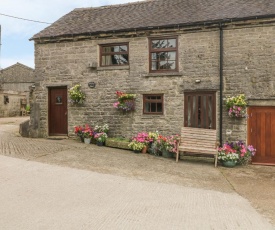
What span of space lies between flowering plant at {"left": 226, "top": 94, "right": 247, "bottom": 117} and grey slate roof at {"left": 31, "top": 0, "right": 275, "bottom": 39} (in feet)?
10.3

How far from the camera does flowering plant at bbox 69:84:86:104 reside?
11928 mm

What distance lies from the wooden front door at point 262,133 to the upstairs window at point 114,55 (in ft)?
18.9

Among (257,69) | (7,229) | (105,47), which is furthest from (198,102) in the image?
(7,229)

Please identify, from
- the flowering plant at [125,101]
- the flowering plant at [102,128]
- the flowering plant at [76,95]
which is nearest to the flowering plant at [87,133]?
the flowering plant at [102,128]

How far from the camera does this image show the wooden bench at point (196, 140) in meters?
9.61

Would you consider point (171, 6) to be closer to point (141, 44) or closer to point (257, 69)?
point (141, 44)

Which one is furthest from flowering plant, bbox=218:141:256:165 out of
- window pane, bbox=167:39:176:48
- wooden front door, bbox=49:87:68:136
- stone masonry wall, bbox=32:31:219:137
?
wooden front door, bbox=49:87:68:136

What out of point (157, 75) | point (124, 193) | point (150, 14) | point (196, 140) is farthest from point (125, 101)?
A: point (124, 193)

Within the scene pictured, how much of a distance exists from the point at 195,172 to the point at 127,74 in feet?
18.0

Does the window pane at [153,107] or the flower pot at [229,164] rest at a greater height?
the window pane at [153,107]

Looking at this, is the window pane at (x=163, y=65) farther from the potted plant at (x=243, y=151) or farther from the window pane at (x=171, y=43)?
the potted plant at (x=243, y=151)

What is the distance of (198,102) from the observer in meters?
10.9

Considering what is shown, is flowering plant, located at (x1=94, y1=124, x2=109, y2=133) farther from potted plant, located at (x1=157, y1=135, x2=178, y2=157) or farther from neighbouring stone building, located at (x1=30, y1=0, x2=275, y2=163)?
potted plant, located at (x1=157, y1=135, x2=178, y2=157)

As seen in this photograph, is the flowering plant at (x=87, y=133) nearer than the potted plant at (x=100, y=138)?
No
